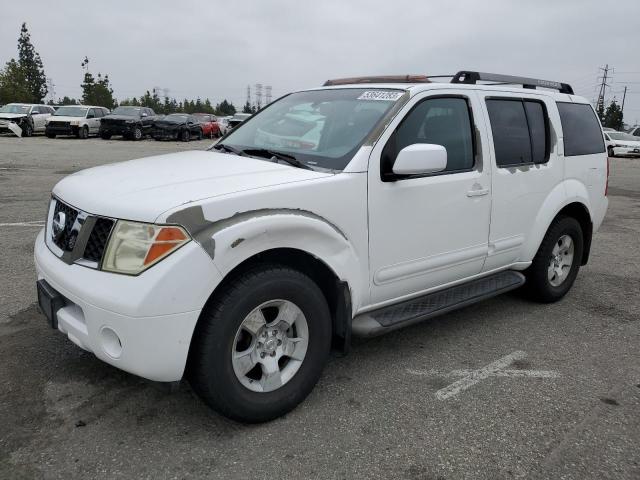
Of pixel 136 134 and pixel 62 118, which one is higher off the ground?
pixel 62 118

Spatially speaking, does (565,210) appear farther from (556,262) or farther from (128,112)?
(128,112)

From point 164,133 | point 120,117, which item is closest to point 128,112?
point 120,117

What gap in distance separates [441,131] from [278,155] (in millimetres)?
1100

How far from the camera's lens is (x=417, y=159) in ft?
9.80

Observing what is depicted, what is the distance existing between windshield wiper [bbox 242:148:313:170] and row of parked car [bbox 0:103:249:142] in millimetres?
22159

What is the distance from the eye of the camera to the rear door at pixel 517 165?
3.88 metres

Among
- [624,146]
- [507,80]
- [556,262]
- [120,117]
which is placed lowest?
[624,146]

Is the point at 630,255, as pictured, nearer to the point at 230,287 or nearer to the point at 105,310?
the point at 230,287

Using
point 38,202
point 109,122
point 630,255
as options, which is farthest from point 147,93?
point 630,255

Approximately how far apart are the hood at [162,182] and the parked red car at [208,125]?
27.7m

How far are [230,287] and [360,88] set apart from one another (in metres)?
1.81

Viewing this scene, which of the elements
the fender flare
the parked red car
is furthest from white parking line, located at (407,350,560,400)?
the parked red car

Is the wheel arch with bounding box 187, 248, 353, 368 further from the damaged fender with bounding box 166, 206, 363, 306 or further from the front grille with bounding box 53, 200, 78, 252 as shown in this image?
the front grille with bounding box 53, 200, 78, 252

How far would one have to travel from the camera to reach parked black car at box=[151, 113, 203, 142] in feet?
89.6
